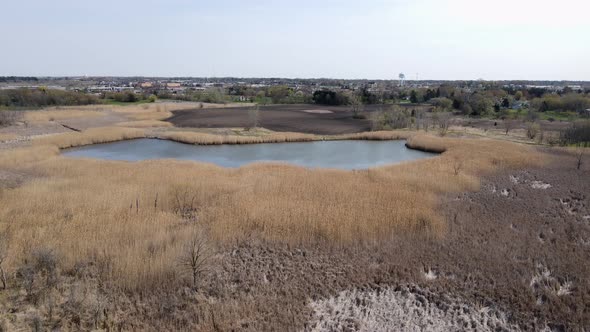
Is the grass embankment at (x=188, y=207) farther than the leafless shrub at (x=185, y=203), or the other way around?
the leafless shrub at (x=185, y=203)

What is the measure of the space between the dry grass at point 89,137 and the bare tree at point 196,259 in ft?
89.7

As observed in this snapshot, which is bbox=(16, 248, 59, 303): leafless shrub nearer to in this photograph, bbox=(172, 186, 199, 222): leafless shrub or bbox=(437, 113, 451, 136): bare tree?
bbox=(172, 186, 199, 222): leafless shrub

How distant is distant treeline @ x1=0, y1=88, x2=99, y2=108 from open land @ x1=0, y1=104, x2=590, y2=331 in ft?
177

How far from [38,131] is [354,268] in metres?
40.9

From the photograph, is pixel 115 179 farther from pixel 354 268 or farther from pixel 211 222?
pixel 354 268

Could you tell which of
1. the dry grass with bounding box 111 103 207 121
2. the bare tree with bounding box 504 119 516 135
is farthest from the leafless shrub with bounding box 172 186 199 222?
the bare tree with bounding box 504 119 516 135

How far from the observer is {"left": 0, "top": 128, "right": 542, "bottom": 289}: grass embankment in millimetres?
10820

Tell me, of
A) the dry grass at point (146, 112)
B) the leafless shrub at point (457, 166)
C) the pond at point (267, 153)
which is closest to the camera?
the leafless shrub at point (457, 166)

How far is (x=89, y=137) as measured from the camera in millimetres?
35906

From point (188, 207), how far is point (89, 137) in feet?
86.0

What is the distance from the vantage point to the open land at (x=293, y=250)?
8672mm

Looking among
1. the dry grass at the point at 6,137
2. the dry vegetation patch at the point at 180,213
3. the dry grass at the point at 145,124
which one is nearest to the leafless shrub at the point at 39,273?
the dry vegetation patch at the point at 180,213

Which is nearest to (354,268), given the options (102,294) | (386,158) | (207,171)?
(102,294)

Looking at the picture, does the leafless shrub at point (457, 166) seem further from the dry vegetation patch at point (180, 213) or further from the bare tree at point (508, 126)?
the bare tree at point (508, 126)
